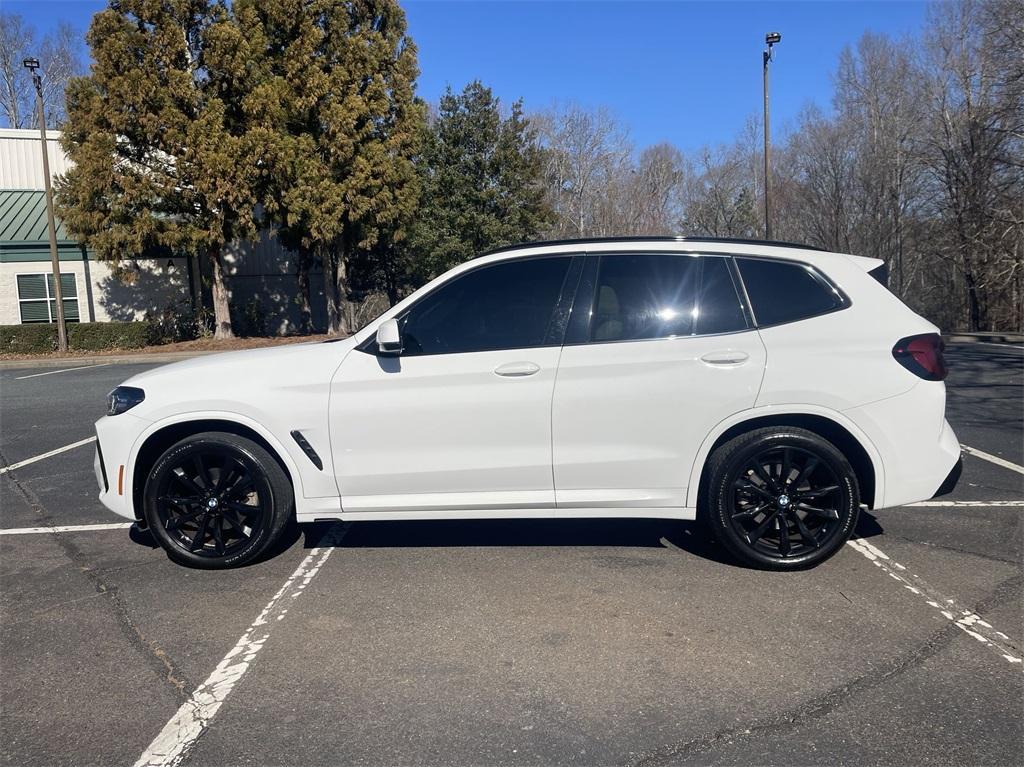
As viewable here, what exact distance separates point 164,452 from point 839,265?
4093 millimetres

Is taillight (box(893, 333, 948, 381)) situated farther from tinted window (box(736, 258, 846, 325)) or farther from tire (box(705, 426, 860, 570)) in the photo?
tire (box(705, 426, 860, 570))

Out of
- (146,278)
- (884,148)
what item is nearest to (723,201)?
(884,148)

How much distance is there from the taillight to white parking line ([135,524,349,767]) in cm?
356

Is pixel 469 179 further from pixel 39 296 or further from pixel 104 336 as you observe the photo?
pixel 39 296

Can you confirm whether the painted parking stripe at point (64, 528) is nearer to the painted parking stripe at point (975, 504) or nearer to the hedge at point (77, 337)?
the painted parking stripe at point (975, 504)

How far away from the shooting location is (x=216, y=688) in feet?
10.8

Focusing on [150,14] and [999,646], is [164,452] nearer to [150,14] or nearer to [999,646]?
[999,646]

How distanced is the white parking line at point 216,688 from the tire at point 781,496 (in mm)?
2395

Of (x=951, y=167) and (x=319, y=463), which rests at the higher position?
(x=951, y=167)

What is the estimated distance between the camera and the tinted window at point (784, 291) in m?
4.38

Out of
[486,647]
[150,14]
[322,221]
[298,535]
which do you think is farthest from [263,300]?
[486,647]

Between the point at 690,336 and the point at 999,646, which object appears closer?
the point at 999,646

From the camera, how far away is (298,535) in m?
5.30

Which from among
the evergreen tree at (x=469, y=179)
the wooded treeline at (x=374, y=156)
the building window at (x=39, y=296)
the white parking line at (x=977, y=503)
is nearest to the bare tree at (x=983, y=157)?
the wooded treeline at (x=374, y=156)
